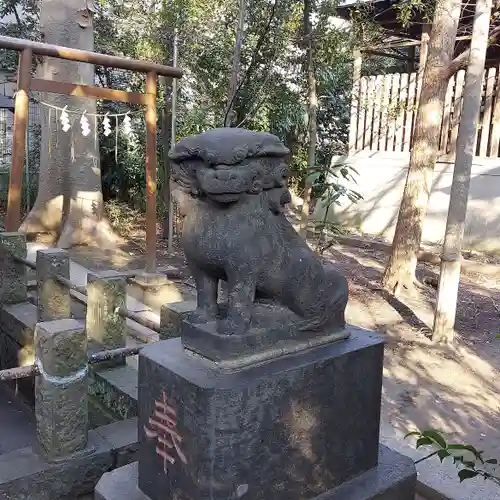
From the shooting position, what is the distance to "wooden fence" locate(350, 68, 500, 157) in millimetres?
8758

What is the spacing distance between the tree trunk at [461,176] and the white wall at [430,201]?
13.2 feet

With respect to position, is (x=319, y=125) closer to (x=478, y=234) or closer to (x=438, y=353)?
(x=478, y=234)

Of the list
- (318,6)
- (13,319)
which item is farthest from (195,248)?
(318,6)

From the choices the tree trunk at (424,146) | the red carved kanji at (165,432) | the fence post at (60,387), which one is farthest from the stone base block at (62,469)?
the tree trunk at (424,146)

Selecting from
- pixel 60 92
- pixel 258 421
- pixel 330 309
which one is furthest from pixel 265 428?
pixel 60 92

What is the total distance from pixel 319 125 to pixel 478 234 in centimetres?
676

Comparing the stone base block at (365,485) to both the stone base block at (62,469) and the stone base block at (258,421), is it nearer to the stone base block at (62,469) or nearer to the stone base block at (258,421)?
the stone base block at (258,421)

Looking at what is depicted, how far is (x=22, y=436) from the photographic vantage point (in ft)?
12.1

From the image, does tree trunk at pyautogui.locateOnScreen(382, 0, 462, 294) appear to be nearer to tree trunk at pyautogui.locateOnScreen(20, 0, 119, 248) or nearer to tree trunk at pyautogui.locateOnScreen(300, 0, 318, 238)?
tree trunk at pyautogui.locateOnScreen(300, 0, 318, 238)

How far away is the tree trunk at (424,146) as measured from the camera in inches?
231

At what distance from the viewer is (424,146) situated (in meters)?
6.15

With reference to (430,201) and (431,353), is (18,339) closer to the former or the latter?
(431,353)

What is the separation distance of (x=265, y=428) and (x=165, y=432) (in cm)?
37

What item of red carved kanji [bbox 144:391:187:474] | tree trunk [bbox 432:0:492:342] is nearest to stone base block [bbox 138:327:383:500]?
red carved kanji [bbox 144:391:187:474]
